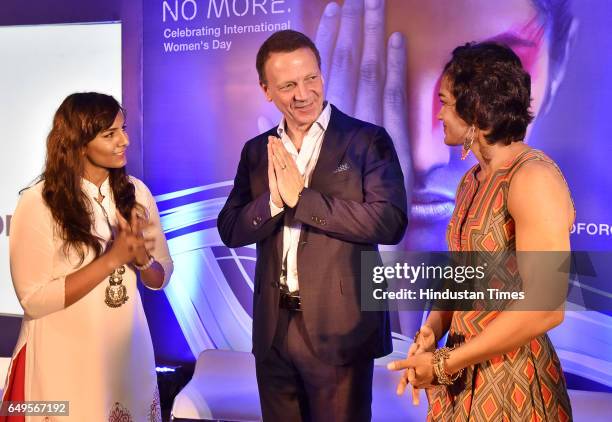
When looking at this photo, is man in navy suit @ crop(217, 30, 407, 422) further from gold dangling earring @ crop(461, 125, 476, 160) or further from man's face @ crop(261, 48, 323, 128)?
gold dangling earring @ crop(461, 125, 476, 160)

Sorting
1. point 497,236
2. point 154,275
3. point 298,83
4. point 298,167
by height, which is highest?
point 298,83

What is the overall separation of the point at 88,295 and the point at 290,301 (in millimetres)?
740

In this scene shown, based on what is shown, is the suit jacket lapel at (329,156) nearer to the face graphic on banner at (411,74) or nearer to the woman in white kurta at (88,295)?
the woman in white kurta at (88,295)

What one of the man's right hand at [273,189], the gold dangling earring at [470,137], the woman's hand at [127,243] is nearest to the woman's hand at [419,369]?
the gold dangling earring at [470,137]

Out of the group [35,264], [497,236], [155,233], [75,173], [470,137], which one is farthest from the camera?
[155,233]

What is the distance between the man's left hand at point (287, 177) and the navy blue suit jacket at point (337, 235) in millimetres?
31

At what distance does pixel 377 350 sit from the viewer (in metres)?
2.47

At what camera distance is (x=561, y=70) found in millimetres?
3510

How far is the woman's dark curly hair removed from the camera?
179cm

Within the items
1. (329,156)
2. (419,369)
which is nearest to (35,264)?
(329,156)

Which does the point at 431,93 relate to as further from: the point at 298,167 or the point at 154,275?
the point at 154,275

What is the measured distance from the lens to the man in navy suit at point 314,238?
2373 mm

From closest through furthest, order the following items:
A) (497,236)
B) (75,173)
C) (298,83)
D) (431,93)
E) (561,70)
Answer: (497,236), (75,173), (298,83), (561,70), (431,93)

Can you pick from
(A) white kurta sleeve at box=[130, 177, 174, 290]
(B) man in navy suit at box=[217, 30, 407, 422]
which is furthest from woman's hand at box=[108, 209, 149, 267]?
(B) man in navy suit at box=[217, 30, 407, 422]
